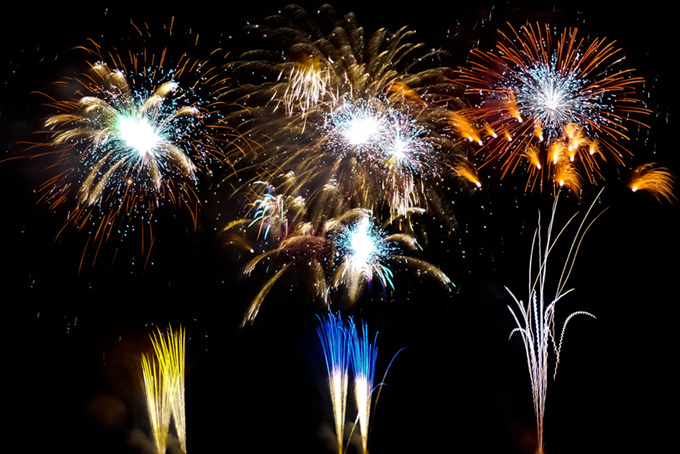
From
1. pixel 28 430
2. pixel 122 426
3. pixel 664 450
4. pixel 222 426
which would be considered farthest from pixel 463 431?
pixel 28 430

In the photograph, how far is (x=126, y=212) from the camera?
328 inches

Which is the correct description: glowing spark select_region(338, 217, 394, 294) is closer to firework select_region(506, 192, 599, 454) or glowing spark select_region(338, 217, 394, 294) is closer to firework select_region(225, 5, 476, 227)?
firework select_region(225, 5, 476, 227)

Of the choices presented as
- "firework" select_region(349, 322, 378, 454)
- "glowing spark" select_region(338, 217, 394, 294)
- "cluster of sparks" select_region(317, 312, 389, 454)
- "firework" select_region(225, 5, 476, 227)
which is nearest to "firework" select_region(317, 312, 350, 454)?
"cluster of sparks" select_region(317, 312, 389, 454)

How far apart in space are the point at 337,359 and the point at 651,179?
7.11 meters

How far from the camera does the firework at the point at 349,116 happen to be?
8.01 metres

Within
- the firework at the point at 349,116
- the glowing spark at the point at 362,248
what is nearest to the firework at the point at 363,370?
the glowing spark at the point at 362,248

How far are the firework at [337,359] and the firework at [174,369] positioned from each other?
3.00m

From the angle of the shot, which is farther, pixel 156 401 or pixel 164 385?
pixel 156 401

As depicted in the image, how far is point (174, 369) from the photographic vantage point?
10266mm

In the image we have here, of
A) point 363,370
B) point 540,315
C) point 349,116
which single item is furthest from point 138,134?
point 540,315

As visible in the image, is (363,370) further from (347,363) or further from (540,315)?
(540,315)

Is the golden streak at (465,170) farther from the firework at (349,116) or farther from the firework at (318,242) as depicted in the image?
the firework at (318,242)

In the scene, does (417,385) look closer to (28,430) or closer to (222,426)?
(222,426)

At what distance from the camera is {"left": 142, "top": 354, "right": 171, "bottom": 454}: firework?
10320 millimetres
